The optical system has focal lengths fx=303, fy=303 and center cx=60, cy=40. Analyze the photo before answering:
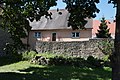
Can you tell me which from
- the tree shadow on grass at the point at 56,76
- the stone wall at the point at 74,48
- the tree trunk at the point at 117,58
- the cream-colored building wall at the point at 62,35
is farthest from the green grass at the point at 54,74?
the cream-colored building wall at the point at 62,35

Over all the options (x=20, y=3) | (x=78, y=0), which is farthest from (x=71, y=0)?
(x=20, y=3)

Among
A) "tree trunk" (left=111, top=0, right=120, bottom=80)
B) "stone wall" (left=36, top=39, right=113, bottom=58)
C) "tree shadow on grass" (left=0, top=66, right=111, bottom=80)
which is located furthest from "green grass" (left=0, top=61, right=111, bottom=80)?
"stone wall" (left=36, top=39, right=113, bottom=58)

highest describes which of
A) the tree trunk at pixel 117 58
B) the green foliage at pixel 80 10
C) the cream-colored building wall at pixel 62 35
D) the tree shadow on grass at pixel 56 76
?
the cream-colored building wall at pixel 62 35

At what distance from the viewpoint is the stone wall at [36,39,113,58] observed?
32.2m

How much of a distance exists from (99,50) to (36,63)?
922 cm

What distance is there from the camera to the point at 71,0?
664 inches

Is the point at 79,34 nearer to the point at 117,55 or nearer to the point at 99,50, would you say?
the point at 99,50

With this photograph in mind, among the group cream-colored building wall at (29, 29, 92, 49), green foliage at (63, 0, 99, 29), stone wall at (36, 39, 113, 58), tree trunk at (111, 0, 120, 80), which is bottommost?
tree trunk at (111, 0, 120, 80)

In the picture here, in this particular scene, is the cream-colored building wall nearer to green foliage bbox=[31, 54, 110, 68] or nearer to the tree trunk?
green foliage bbox=[31, 54, 110, 68]

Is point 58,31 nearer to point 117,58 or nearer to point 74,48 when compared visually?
point 74,48

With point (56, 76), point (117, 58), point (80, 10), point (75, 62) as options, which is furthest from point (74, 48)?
point (117, 58)

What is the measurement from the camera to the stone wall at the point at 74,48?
32250 millimetres

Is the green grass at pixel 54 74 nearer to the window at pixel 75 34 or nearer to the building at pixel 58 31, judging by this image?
the building at pixel 58 31

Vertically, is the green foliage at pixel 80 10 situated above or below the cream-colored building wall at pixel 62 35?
below
